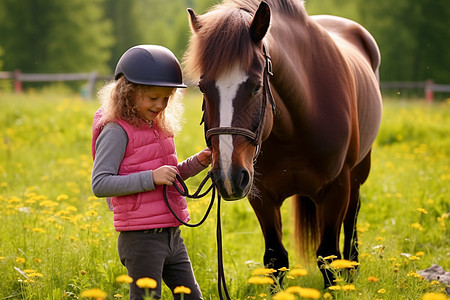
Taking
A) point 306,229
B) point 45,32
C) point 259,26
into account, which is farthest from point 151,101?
point 45,32

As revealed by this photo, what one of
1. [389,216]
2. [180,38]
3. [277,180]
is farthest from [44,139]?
[180,38]

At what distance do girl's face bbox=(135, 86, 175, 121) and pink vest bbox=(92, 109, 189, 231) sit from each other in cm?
6

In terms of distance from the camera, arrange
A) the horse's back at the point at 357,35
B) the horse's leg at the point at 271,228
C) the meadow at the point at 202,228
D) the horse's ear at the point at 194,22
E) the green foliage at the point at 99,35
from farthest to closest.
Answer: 1. the green foliage at the point at 99,35
2. the horse's back at the point at 357,35
3. the horse's leg at the point at 271,228
4. the meadow at the point at 202,228
5. the horse's ear at the point at 194,22

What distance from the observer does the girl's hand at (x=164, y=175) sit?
2.37 m

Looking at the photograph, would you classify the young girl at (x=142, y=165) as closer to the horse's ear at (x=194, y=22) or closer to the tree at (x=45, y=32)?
the horse's ear at (x=194, y=22)

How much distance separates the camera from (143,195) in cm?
247

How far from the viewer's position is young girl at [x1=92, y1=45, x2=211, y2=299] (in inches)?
94.5

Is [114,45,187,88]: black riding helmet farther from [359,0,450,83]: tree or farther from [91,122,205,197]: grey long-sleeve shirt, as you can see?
[359,0,450,83]: tree

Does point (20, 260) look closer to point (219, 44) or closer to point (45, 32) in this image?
point (219, 44)

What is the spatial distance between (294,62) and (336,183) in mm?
924

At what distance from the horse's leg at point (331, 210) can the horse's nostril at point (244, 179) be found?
4.36 feet

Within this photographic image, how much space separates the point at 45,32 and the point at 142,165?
34736 mm

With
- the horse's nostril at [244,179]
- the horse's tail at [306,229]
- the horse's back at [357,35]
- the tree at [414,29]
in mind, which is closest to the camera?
the horse's nostril at [244,179]

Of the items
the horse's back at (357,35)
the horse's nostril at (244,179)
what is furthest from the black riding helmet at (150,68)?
the horse's back at (357,35)
